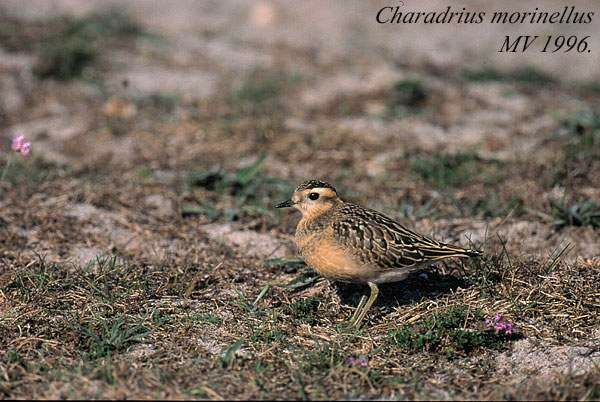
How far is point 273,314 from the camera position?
5109 mm

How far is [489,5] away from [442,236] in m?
9.88

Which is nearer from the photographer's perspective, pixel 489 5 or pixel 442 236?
pixel 442 236

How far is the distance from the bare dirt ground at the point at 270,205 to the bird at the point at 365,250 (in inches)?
11.8

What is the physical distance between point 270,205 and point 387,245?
2.23m

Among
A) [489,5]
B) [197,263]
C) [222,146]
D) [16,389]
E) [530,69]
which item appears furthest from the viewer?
[489,5]

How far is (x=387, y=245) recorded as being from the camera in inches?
197

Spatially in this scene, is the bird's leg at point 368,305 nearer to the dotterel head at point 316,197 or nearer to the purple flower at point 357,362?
the purple flower at point 357,362

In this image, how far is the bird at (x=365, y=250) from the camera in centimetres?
495

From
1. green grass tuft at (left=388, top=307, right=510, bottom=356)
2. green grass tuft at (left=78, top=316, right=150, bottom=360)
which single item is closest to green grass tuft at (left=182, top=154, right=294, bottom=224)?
green grass tuft at (left=78, top=316, right=150, bottom=360)

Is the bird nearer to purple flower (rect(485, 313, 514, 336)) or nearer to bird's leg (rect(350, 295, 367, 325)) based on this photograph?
bird's leg (rect(350, 295, 367, 325))

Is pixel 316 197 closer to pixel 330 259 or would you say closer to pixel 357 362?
pixel 330 259

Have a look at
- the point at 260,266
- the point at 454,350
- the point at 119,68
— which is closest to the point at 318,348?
the point at 454,350

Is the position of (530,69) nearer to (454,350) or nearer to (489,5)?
(489,5)

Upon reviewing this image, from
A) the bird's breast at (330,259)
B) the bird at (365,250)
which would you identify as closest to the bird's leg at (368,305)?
the bird at (365,250)
